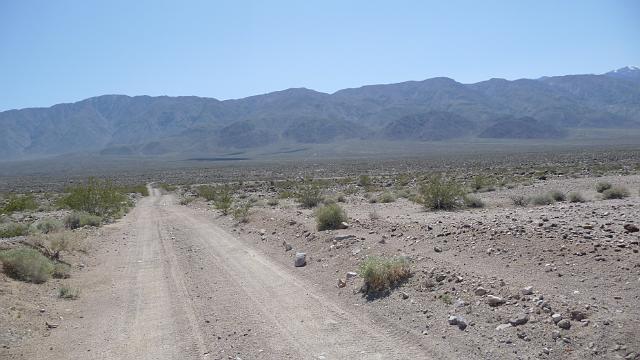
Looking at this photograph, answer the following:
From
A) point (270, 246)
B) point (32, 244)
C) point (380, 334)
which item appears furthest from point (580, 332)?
point (32, 244)

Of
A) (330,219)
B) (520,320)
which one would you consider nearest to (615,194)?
(330,219)

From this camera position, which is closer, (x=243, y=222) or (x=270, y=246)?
(x=270, y=246)

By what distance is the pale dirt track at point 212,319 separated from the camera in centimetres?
828

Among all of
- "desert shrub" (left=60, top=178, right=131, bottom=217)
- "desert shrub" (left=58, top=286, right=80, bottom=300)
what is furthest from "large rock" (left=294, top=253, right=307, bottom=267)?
"desert shrub" (left=60, top=178, right=131, bottom=217)

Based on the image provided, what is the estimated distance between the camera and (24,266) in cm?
1260

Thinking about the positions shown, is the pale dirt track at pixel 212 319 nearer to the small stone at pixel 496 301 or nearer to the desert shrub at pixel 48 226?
the small stone at pixel 496 301

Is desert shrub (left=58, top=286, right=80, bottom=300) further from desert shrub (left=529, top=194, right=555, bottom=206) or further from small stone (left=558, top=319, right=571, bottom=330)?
desert shrub (left=529, top=194, right=555, bottom=206)

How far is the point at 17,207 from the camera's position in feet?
108

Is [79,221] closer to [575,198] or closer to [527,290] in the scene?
[575,198]

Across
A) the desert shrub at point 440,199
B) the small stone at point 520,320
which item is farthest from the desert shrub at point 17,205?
the small stone at point 520,320

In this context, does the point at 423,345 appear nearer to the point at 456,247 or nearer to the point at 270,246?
the point at 456,247

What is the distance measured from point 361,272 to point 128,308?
186 inches

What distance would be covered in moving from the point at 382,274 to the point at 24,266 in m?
8.12

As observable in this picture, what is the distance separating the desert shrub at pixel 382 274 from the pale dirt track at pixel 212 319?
34.5 inches
